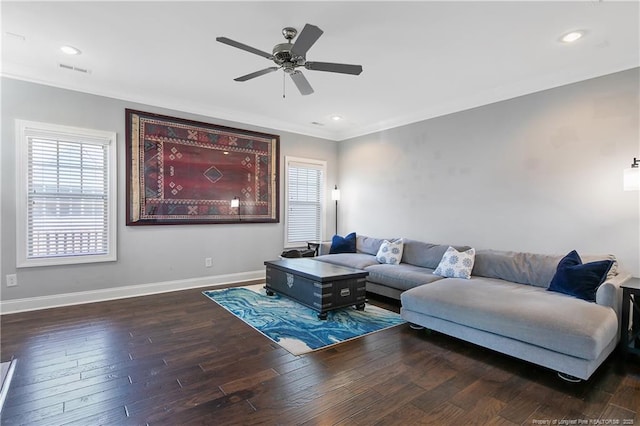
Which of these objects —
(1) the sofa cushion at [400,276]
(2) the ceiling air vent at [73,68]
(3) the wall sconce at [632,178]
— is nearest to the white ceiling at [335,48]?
(2) the ceiling air vent at [73,68]

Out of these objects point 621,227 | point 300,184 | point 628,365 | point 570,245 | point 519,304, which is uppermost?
point 300,184

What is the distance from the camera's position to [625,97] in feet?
10.6

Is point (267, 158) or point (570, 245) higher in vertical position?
point (267, 158)

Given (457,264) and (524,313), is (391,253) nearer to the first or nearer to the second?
(457,264)

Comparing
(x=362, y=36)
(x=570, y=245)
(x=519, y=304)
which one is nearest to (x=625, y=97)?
(x=570, y=245)

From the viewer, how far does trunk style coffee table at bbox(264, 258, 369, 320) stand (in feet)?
11.7

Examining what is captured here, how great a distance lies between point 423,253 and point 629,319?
2262 millimetres

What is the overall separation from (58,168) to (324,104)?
3.60 m

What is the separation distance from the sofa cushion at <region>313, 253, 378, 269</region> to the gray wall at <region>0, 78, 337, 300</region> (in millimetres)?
1264

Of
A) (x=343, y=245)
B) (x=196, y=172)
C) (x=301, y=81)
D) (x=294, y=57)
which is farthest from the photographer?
(x=343, y=245)

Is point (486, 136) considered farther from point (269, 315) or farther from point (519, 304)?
point (269, 315)

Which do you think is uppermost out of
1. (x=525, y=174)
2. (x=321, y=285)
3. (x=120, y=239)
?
(x=525, y=174)

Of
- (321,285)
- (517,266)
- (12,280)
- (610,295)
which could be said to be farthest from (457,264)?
(12,280)

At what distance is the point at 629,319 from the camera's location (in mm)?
2729
